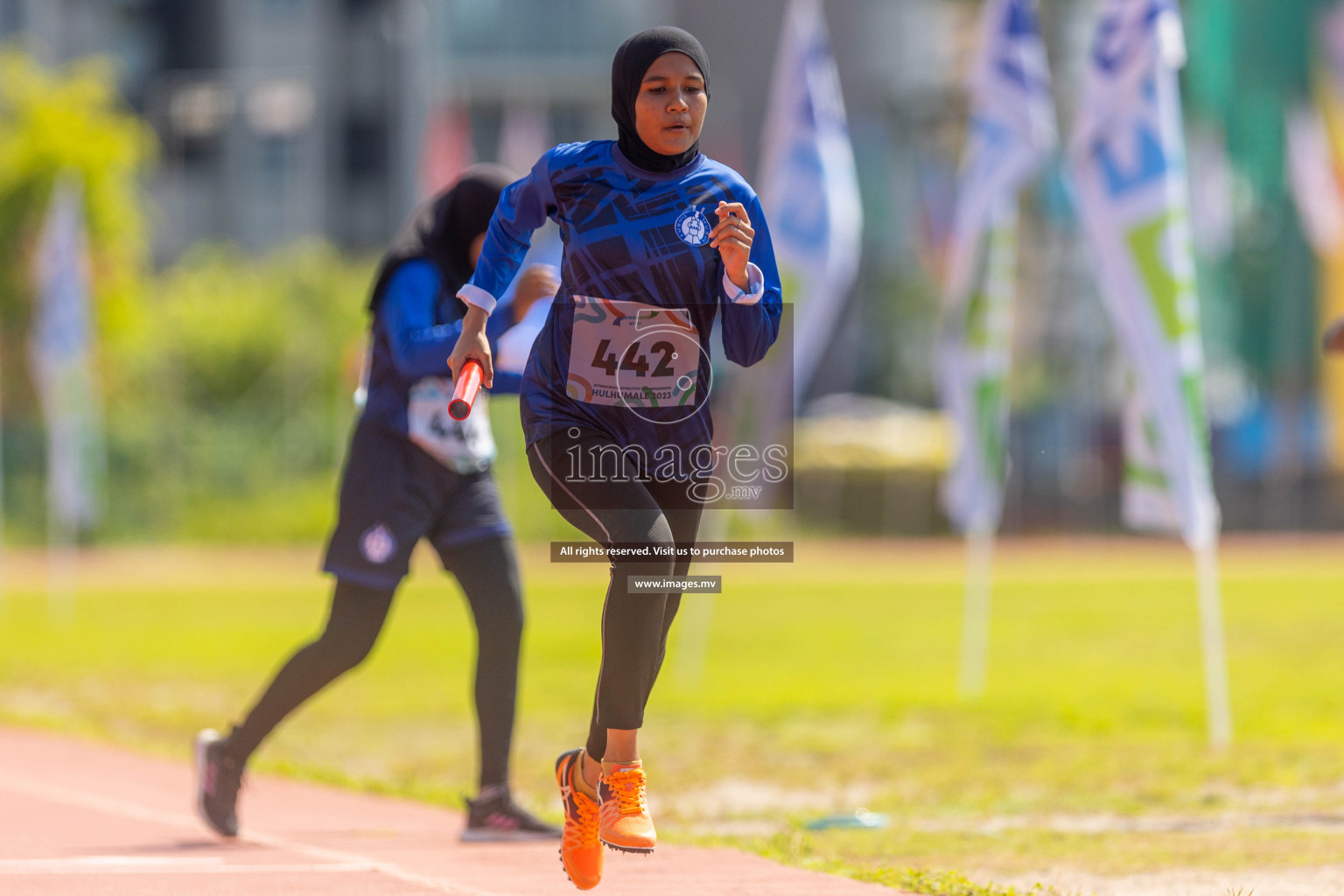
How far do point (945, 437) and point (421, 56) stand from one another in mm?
21238

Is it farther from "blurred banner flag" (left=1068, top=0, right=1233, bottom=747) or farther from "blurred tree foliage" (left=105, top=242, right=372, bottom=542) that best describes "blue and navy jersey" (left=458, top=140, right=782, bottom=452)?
"blurred tree foliage" (left=105, top=242, right=372, bottom=542)

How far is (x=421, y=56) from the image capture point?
1837 inches

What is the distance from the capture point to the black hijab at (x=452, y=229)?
5.57 m

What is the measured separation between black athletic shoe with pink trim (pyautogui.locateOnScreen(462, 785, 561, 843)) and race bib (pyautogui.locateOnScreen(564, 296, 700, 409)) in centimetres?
195

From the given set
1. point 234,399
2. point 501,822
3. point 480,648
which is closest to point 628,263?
point 480,648

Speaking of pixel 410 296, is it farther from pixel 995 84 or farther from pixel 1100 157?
pixel 995 84

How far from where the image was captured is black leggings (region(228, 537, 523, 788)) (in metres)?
5.65

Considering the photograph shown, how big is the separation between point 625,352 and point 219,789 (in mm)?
2445

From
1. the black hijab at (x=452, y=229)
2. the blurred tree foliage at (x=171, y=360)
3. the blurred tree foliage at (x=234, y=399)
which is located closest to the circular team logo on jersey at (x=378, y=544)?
the black hijab at (x=452, y=229)

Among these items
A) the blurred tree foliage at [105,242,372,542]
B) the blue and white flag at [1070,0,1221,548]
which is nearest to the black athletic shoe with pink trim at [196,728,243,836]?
the blue and white flag at [1070,0,1221,548]

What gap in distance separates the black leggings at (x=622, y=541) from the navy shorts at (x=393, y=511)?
144 centimetres

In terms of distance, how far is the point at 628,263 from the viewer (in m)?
4.10

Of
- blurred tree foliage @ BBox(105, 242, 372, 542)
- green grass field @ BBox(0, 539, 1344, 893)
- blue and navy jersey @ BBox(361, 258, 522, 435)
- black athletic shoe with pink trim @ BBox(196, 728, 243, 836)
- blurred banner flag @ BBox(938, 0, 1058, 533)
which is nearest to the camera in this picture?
blue and navy jersey @ BBox(361, 258, 522, 435)

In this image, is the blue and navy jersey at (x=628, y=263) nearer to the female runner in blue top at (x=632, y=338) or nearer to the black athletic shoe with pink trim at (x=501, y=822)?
the female runner in blue top at (x=632, y=338)
